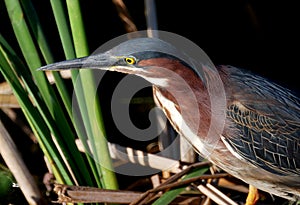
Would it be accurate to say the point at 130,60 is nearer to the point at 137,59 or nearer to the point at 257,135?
the point at 137,59

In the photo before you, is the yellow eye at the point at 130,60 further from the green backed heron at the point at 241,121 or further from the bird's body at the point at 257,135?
the bird's body at the point at 257,135

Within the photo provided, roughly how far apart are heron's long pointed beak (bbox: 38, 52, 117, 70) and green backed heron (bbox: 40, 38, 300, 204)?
14cm

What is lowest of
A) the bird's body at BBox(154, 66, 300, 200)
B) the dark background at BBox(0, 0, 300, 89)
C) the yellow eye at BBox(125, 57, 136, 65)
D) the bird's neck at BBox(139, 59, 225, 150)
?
the bird's body at BBox(154, 66, 300, 200)

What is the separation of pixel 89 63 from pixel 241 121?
762 mm

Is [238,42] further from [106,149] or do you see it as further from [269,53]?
[106,149]

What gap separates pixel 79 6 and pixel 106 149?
0.74 meters

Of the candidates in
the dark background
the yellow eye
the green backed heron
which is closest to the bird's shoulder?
the green backed heron

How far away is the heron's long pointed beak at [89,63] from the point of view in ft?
8.00

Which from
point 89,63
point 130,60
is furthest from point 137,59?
point 89,63

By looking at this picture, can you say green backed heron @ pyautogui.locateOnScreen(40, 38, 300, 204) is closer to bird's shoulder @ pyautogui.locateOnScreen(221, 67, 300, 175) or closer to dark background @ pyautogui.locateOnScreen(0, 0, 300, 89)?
bird's shoulder @ pyautogui.locateOnScreen(221, 67, 300, 175)

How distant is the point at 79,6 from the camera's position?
2.36 metres

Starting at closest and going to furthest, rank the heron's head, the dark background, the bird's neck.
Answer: the heron's head → the bird's neck → the dark background

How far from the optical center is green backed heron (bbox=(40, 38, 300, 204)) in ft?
8.70

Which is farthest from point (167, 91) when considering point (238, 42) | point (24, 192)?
point (238, 42)
